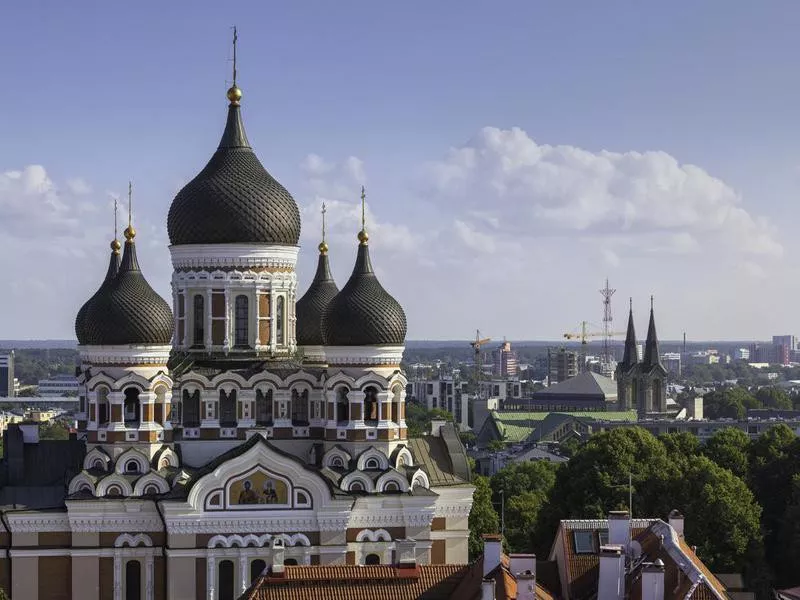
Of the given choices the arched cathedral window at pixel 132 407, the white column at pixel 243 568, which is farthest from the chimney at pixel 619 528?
the arched cathedral window at pixel 132 407

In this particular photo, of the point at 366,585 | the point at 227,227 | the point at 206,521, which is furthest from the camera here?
the point at 227,227

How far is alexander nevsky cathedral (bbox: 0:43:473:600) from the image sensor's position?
52.4 meters

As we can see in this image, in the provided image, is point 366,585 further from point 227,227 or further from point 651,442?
point 651,442

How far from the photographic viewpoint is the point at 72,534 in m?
52.5

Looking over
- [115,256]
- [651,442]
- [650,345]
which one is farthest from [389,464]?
[650,345]

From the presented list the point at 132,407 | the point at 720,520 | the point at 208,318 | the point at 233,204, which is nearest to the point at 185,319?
the point at 208,318

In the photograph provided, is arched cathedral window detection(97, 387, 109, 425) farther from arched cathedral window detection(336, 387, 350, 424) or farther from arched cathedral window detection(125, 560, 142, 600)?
arched cathedral window detection(336, 387, 350, 424)

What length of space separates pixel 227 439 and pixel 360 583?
15037 mm

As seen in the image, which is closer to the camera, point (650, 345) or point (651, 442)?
point (651, 442)

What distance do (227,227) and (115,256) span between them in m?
5.41

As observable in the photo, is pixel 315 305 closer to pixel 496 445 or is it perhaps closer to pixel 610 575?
pixel 610 575

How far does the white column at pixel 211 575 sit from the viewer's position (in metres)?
52.1

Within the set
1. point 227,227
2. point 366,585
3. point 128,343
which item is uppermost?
point 227,227

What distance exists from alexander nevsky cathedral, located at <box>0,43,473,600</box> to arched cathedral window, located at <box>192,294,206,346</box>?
7 cm
